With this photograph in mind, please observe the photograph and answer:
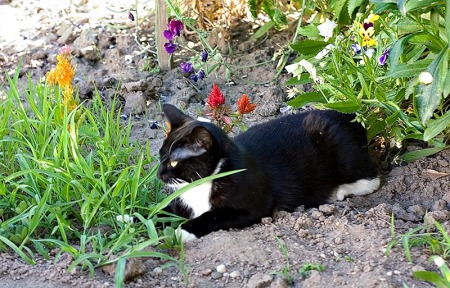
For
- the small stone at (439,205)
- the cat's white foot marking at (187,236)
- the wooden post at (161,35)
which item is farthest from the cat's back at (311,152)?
the wooden post at (161,35)

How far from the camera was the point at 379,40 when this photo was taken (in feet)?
12.8

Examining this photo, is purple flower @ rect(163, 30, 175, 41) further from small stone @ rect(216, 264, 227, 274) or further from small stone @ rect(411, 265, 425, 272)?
small stone @ rect(411, 265, 425, 272)

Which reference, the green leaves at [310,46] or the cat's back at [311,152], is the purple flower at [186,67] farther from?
the green leaves at [310,46]

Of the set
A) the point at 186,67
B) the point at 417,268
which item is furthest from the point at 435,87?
the point at 186,67

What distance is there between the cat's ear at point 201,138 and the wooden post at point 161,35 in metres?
2.03

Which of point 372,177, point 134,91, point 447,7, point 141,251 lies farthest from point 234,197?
point 134,91

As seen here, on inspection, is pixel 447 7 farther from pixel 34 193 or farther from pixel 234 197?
pixel 34 193

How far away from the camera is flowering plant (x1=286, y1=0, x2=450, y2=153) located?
3.44 metres

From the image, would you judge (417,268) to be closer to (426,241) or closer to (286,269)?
(426,241)

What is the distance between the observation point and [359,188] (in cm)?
421

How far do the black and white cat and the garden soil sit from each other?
3.8 inches

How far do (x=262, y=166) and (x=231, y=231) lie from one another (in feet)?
1.51

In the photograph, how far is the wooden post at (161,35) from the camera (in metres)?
5.38

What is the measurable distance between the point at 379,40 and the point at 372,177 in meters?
0.78
